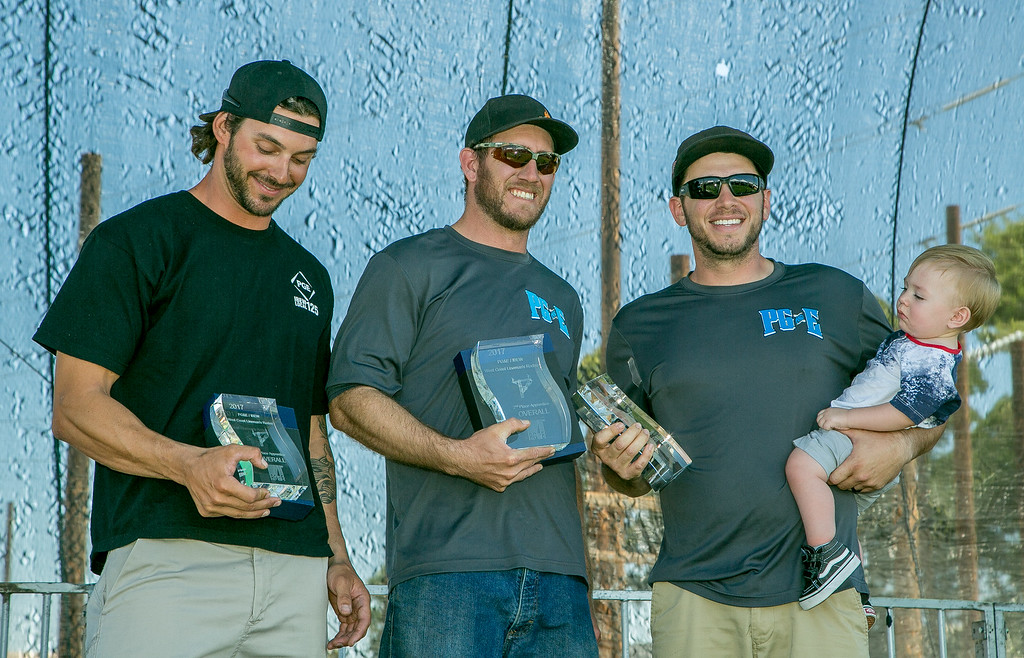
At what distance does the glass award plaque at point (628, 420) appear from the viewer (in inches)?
77.5

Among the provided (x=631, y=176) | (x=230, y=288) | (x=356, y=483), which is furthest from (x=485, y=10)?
(x=230, y=288)

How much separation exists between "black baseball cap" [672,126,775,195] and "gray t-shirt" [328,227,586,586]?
59 centimetres

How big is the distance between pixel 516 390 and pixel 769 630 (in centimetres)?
75

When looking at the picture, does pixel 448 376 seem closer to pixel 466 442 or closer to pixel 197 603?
pixel 466 442

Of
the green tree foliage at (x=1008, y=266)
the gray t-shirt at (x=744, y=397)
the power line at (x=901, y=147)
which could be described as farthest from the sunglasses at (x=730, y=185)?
the green tree foliage at (x=1008, y=266)

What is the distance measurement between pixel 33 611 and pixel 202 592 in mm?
1398

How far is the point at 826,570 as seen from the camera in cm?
198

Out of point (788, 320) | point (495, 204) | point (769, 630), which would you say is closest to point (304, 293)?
point (495, 204)

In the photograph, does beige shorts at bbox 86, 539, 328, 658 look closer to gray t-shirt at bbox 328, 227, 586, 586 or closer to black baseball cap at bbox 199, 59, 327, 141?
gray t-shirt at bbox 328, 227, 586, 586

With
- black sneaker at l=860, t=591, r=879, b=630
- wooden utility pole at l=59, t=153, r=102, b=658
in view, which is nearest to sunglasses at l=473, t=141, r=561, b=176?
black sneaker at l=860, t=591, r=879, b=630

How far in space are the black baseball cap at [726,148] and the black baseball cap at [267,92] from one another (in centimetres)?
94

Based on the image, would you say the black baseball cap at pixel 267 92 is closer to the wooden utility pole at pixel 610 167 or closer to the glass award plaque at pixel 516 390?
the glass award plaque at pixel 516 390

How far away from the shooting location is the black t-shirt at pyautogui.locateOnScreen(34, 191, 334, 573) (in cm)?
169

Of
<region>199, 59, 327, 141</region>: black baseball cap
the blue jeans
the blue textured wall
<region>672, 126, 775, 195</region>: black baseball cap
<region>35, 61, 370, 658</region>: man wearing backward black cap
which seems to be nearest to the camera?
<region>35, 61, 370, 658</region>: man wearing backward black cap
